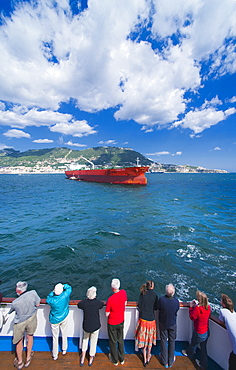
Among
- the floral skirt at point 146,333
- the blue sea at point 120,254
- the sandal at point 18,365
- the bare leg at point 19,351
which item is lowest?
the blue sea at point 120,254

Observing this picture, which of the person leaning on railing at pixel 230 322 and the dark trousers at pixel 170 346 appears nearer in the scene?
the person leaning on railing at pixel 230 322

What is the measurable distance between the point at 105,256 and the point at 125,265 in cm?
171

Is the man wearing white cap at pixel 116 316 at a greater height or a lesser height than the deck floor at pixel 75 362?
greater

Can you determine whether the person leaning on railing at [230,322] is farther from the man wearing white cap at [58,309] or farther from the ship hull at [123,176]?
the ship hull at [123,176]

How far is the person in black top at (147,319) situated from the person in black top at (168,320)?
8.2 inches

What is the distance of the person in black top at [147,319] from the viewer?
13.0 ft

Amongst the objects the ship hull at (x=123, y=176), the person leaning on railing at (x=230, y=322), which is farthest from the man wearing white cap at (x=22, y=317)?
the ship hull at (x=123, y=176)

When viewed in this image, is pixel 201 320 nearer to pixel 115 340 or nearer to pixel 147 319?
pixel 147 319

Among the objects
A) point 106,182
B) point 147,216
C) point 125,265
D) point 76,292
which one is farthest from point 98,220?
point 106,182

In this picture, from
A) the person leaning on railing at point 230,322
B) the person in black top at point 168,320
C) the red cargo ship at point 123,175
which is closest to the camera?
the person leaning on railing at point 230,322

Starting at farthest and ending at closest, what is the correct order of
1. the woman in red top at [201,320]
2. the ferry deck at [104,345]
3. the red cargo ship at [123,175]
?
the red cargo ship at [123,175], the ferry deck at [104,345], the woman in red top at [201,320]

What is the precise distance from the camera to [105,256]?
11352mm

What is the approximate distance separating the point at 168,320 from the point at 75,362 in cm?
254

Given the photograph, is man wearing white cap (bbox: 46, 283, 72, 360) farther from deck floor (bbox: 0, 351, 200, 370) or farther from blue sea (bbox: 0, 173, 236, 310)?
blue sea (bbox: 0, 173, 236, 310)
